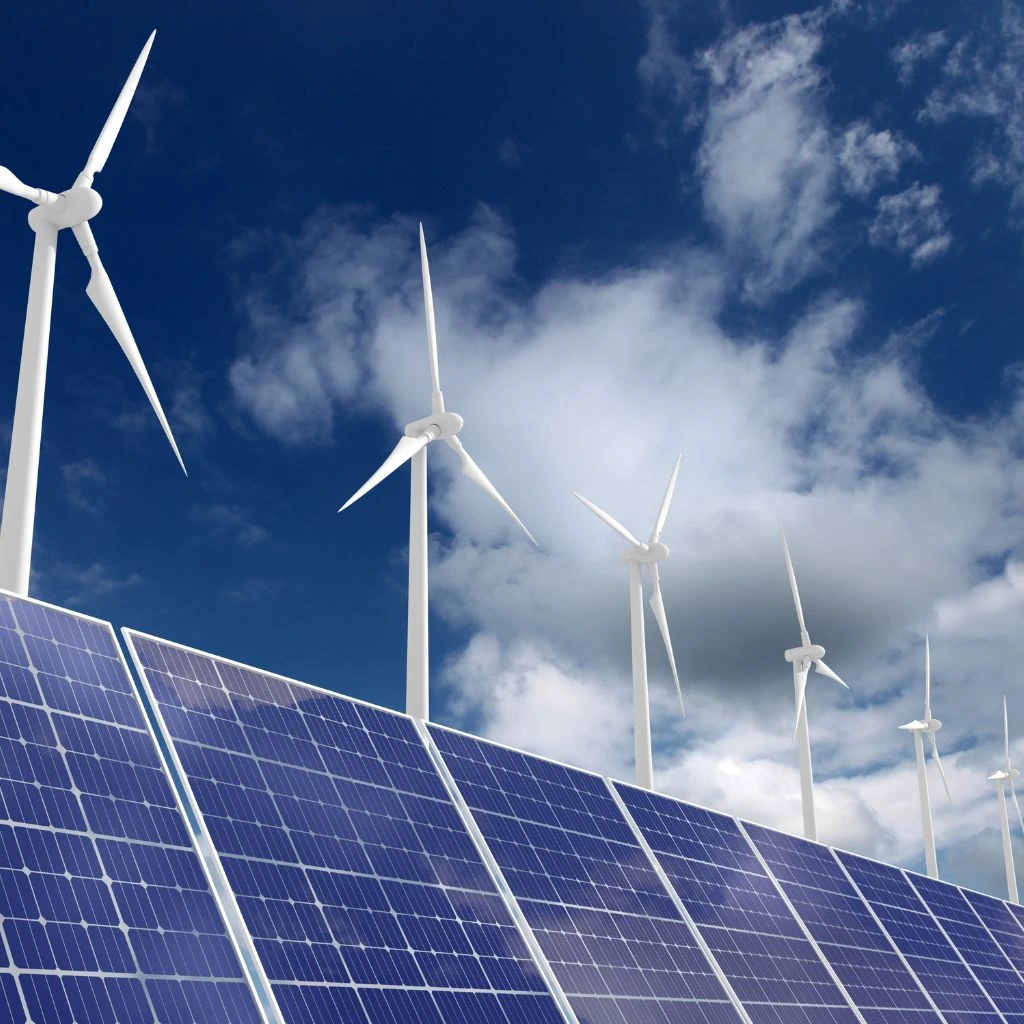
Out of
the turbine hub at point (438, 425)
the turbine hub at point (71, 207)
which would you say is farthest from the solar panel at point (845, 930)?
the turbine hub at point (71, 207)

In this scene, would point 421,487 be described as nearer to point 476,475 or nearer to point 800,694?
point 476,475

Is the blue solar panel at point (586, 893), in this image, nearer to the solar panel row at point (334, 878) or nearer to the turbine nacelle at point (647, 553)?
the solar panel row at point (334, 878)

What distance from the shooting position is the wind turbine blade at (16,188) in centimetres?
2653

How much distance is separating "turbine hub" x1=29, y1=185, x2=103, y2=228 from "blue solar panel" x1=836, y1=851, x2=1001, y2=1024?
27.9 meters

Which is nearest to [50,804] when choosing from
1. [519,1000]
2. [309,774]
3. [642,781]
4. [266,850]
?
[266,850]

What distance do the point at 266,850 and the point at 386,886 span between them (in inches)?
91.9

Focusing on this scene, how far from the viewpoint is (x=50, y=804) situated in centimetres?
1634

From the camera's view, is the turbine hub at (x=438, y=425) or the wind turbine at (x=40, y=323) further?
the turbine hub at (x=438, y=425)

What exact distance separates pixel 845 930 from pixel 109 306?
79.4 ft

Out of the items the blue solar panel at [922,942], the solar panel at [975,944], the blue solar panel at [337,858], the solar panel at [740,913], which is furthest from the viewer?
the solar panel at [975,944]

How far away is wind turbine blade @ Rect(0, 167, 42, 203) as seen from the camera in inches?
1045

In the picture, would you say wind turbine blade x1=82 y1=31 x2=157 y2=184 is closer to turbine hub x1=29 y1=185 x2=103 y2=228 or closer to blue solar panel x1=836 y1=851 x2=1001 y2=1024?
turbine hub x1=29 y1=185 x2=103 y2=228

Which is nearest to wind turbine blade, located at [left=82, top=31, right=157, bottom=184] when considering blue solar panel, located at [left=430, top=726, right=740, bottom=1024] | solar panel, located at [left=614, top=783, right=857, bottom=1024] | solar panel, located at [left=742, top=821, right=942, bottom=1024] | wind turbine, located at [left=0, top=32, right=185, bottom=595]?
wind turbine, located at [left=0, top=32, right=185, bottom=595]

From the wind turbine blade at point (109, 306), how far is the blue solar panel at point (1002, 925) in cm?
3256
